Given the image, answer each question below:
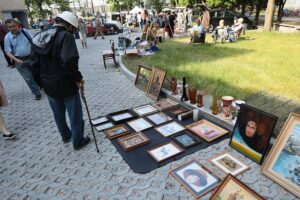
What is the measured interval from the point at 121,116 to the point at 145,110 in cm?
56

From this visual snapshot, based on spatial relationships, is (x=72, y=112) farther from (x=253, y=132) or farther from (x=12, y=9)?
(x=12, y=9)

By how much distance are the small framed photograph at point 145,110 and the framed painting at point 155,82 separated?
471 mm

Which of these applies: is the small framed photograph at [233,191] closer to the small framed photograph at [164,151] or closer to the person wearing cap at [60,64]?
the small framed photograph at [164,151]

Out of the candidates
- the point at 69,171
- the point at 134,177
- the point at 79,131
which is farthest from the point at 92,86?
the point at 134,177

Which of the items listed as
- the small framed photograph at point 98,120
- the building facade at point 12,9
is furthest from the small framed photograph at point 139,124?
the building facade at point 12,9

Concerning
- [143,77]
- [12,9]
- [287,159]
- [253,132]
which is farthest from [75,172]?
[12,9]

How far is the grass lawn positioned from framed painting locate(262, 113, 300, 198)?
2173mm

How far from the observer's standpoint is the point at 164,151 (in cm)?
366

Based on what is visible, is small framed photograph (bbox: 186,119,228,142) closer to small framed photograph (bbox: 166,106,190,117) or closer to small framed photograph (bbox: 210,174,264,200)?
small framed photograph (bbox: 166,106,190,117)

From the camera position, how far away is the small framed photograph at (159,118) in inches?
180

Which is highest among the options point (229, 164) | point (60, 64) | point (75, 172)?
point (60, 64)

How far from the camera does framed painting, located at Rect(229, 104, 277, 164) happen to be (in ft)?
10.3

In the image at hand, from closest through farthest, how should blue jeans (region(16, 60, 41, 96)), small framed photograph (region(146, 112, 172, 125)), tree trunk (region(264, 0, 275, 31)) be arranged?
small framed photograph (region(146, 112, 172, 125)) → blue jeans (region(16, 60, 41, 96)) → tree trunk (region(264, 0, 275, 31))

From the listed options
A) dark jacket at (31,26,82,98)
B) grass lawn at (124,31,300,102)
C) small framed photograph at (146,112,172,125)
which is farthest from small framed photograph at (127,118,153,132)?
grass lawn at (124,31,300,102)
